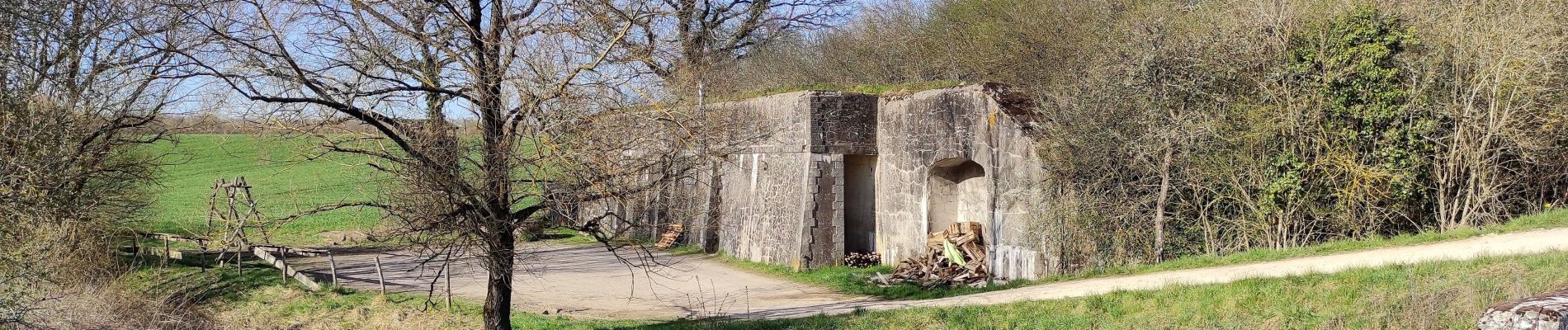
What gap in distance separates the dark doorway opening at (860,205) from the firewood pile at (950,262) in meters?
2.16

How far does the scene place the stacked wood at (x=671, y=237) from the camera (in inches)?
884

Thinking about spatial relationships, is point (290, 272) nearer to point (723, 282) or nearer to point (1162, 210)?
point (723, 282)

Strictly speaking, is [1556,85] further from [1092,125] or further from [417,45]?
[417,45]

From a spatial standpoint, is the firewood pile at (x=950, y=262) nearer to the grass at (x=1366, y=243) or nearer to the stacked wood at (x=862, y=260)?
the stacked wood at (x=862, y=260)

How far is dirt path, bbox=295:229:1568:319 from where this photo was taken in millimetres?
10155

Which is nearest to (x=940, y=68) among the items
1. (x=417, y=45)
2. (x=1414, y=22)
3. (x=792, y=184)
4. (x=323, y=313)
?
(x=792, y=184)

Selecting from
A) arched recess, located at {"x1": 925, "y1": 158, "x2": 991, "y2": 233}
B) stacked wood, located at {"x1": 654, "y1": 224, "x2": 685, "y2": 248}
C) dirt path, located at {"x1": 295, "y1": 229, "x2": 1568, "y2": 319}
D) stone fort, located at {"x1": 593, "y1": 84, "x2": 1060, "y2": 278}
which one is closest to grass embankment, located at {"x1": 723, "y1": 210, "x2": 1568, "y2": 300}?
dirt path, located at {"x1": 295, "y1": 229, "x2": 1568, "y2": 319}

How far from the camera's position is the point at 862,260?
17.7 meters

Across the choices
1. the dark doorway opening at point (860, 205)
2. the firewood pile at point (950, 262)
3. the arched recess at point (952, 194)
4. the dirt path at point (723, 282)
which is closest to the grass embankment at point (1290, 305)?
the dirt path at point (723, 282)

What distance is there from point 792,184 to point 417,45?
961 cm

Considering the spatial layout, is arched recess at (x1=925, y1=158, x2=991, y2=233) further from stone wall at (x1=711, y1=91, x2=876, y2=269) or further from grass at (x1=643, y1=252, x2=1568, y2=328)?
grass at (x1=643, y1=252, x2=1568, y2=328)

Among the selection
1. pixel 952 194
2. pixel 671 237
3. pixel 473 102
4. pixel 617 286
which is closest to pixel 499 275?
pixel 473 102

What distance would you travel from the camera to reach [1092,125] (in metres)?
12.9

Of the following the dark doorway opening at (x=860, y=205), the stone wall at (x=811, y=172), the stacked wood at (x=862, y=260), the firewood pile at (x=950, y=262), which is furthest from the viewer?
the dark doorway opening at (x=860, y=205)
